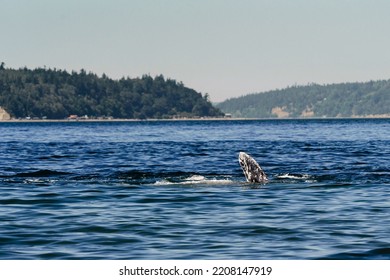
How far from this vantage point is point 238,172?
42.1 meters

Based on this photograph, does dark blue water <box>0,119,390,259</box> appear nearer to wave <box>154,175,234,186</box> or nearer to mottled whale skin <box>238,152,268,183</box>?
wave <box>154,175,234,186</box>

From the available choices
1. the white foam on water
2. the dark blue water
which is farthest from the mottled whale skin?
the white foam on water

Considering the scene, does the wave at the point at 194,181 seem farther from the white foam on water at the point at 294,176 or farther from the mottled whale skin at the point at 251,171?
the white foam on water at the point at 294,176

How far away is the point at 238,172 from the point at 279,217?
1852 centimetres

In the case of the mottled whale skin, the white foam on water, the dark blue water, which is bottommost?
the white foam on water

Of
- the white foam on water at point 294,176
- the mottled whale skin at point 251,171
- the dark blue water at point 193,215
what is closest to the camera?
the dark blue water at point 193,215

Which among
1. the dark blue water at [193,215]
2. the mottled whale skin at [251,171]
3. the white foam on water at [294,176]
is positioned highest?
the mottled whale skin at [251,171]

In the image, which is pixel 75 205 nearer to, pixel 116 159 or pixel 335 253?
pixel 335 253

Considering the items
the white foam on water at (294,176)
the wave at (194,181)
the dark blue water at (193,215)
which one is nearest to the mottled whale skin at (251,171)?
the dark blue water at (193,215)

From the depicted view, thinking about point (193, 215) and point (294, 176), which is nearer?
point (193, 215)

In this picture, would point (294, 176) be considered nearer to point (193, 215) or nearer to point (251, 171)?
point (251, 171)

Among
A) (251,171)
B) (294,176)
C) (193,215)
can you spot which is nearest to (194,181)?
(251,171)

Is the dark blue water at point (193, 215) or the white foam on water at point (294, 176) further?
the white foam on water at point (294, 176)

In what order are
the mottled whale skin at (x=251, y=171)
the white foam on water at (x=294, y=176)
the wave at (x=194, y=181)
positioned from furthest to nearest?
1. the white foam on water at (x=294, y=176)
2. the wave at (x=194, y=181)
3. the mottled whale skin at (x=251, y=171)
